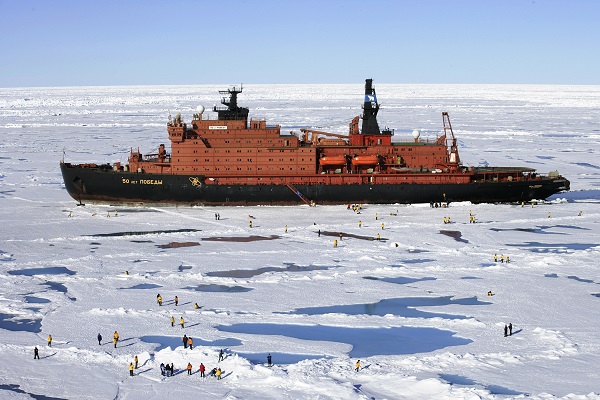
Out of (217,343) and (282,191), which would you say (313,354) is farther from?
(282,191)

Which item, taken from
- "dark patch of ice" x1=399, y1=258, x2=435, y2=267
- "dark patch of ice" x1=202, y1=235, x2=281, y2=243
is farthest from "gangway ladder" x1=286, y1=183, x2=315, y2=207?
"dark patch of ice" x1=399, y1=258, x2=435, y2=267

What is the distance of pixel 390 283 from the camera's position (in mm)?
29719

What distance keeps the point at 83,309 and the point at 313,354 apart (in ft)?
29.6

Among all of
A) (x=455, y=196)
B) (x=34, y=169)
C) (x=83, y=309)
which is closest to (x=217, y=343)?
(x=83, y=309)

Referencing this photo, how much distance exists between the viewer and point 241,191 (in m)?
47.8

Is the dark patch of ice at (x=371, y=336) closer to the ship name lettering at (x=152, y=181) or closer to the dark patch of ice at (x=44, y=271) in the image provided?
the dark patch of ice at (x=44, y=271)

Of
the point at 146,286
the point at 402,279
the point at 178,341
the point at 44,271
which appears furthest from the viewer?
the point at 44,271

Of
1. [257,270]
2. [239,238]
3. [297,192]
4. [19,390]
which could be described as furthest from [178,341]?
[297,192]

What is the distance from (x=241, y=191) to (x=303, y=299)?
2099 cm

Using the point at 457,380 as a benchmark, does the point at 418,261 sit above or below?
above

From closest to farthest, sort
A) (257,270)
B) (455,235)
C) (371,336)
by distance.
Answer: (371,336)
(257,270)
(455,235)

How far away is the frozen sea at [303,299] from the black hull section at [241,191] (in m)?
0.96

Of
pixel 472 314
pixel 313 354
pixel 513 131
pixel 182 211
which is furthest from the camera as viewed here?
pixel 513 131

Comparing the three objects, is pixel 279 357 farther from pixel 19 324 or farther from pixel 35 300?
pixel 35 300
